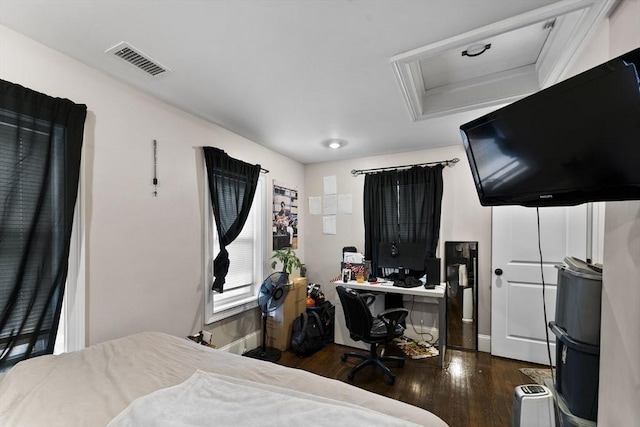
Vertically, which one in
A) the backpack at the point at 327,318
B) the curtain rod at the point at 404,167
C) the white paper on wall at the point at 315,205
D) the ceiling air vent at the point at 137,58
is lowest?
the backpack at the point at 327,318

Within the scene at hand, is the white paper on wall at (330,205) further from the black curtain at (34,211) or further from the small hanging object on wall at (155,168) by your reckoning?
the black curtain at (34,211)

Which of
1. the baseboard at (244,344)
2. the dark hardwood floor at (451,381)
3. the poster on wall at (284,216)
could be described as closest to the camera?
the dark hardwood floor at (451,381)

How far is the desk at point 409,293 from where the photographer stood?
2773 millimetres

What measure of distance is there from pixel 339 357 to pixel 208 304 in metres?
1.56

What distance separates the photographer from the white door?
2.70m

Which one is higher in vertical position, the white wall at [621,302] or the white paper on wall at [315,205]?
the white paper on wall at [315,205]

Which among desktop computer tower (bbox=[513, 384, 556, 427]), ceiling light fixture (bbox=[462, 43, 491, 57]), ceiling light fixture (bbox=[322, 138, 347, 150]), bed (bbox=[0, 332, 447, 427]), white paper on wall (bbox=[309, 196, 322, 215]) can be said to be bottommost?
desktop computer tower (bbox=[513, 384, 556, 427])

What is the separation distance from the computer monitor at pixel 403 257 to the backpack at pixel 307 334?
1064 millimetres

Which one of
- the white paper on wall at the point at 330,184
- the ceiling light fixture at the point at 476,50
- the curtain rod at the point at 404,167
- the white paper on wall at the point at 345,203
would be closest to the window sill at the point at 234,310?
the white paper on wall at the point at 345,203

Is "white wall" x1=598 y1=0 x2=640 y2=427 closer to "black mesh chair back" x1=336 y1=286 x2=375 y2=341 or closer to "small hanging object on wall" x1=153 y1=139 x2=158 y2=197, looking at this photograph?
"black mesh chair back" x1=336 y1=286 x2=375 y2=341

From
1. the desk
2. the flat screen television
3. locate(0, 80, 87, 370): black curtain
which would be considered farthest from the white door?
locate(0, 80, 87, 370): black curtain

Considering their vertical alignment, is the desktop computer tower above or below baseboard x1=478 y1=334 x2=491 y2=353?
above

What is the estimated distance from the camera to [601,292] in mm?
1443

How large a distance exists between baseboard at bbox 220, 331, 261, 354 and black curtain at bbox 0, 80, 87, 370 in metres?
1.54
